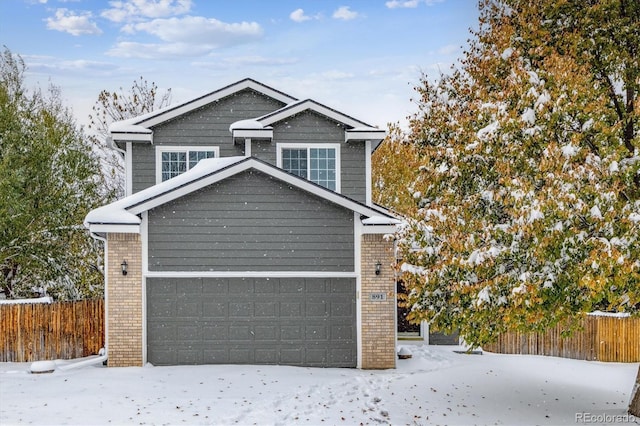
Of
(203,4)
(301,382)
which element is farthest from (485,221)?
(203,4)

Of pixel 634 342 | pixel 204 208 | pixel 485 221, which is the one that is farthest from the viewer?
pixel 634 342

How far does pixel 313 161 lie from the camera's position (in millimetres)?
16688

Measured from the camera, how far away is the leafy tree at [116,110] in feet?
93.8

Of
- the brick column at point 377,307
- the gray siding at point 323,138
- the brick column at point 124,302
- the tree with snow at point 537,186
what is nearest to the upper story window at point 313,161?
the gray siding at point 323,138

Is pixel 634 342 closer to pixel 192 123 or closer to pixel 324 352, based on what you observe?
pixel 324 352

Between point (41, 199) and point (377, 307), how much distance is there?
1254 cm

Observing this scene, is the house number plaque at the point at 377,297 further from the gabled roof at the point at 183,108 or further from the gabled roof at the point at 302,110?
the gabled roof at the point at 183,108

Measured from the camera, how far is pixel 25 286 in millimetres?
20922

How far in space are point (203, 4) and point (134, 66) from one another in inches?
499

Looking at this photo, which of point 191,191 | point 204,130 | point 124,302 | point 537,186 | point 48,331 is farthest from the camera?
point 204,130

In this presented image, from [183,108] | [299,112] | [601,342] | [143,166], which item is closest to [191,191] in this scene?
[143,166]

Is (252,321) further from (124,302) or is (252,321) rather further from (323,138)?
(323,138)

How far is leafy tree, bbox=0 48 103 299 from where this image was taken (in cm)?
1862

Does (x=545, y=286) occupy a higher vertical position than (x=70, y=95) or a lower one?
lower
